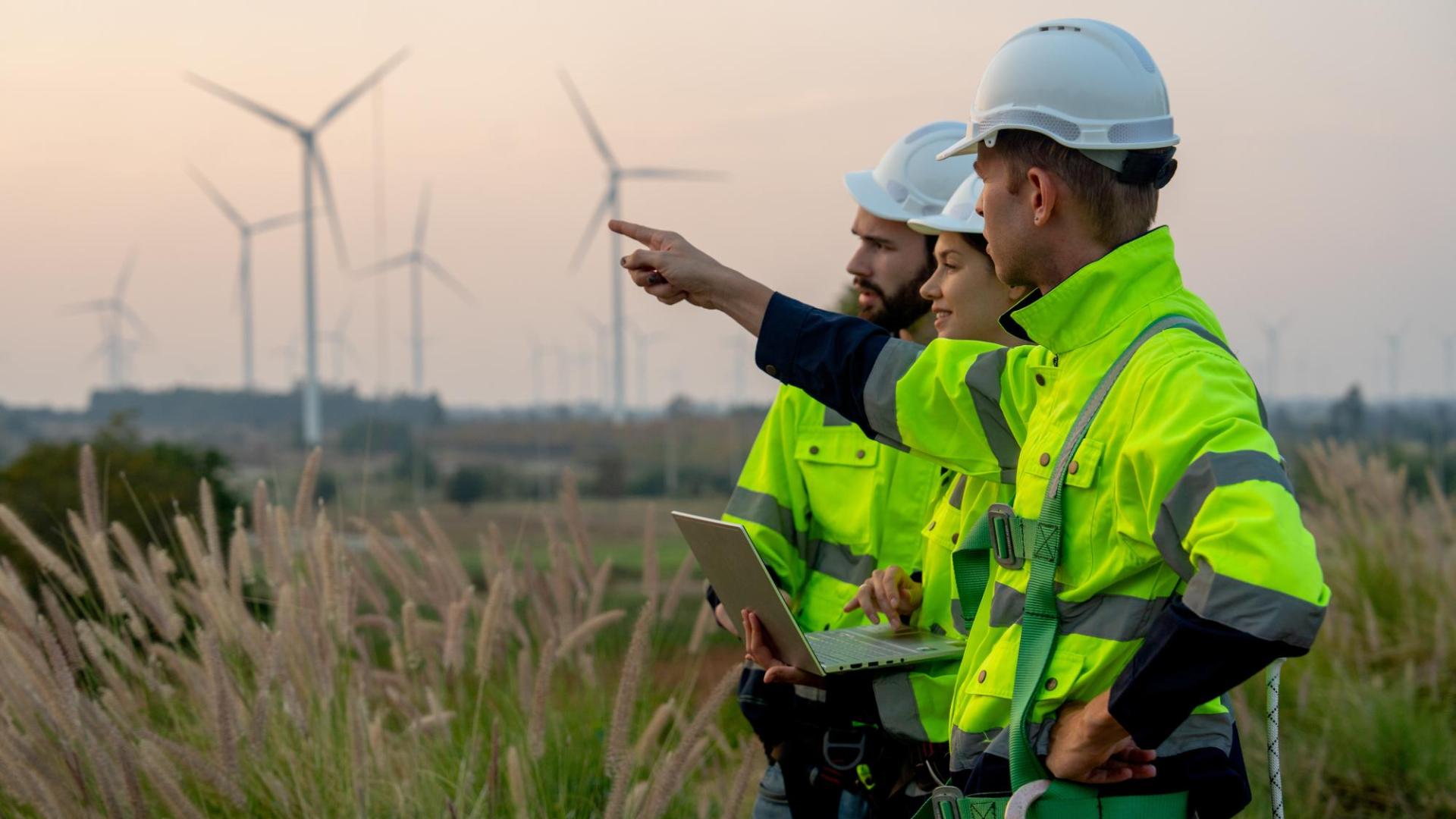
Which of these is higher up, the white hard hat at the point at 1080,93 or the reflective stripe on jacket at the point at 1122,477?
the white hard hat at the point at 1080,93

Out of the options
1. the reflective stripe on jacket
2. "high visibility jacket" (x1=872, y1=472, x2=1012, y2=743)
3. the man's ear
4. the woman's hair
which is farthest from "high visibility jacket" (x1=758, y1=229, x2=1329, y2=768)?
the woman's hair

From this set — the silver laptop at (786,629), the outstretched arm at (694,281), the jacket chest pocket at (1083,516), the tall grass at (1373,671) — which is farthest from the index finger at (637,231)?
the tall grass at (1373,671)

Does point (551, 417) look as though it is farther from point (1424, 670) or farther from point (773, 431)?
point (773, 431)

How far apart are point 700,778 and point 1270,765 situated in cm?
387

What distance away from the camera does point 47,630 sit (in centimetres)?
427

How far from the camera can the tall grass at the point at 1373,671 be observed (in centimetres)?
764

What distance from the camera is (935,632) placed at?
3723mm

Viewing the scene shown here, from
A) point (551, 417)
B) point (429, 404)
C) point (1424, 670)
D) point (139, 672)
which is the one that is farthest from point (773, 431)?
point (551, 417)

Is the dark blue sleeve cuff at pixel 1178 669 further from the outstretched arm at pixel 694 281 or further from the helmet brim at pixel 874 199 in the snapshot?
the helmet brim at pixel 874 199

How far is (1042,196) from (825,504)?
4.87ft

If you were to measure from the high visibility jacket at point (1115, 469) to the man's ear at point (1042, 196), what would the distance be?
0.14 meters

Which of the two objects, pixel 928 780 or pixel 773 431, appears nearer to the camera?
pixel 928 780

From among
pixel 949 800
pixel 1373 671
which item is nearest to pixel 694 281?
pixel 949 800

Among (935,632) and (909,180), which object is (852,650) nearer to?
(935,632)
